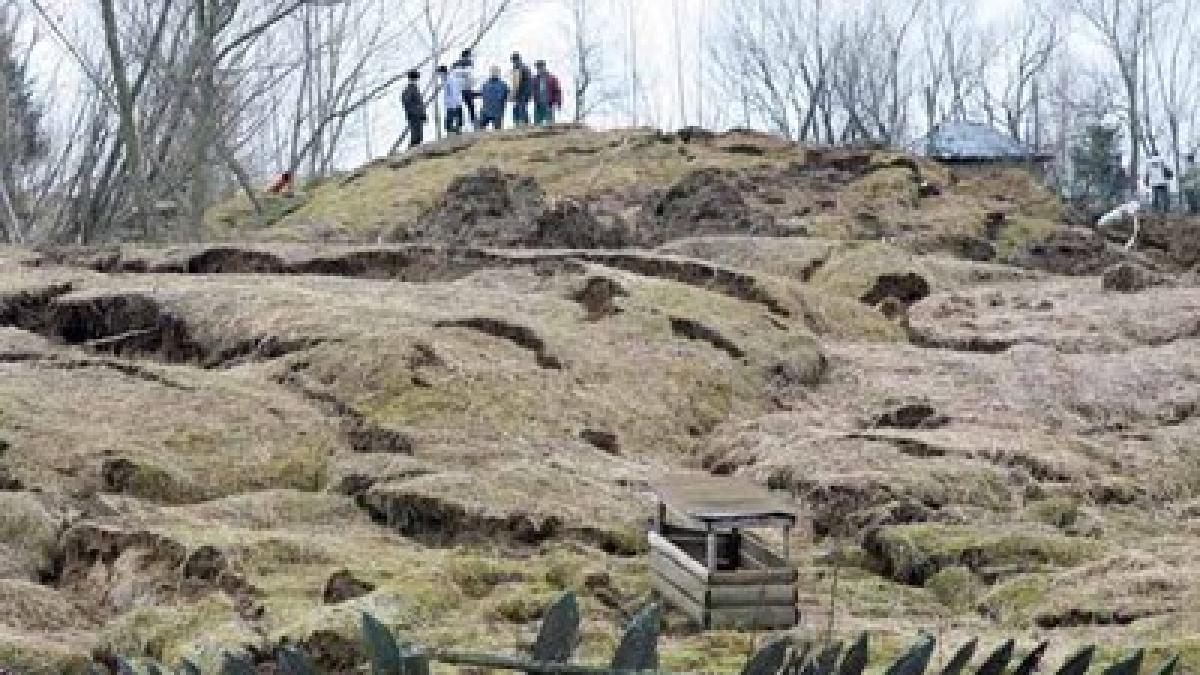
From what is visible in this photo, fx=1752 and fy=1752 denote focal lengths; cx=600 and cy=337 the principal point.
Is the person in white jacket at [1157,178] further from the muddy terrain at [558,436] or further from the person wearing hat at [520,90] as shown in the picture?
the person wearing hat at [520,90]

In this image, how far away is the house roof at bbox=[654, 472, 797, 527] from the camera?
5891 mm

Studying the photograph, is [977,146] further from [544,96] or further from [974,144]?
[544,96]

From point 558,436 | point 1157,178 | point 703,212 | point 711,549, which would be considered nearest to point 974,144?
point 1157,178

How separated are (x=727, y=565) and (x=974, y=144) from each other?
29848 millimetres

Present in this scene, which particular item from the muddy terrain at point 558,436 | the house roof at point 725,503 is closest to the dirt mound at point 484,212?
the muddy terrain at point 558,436

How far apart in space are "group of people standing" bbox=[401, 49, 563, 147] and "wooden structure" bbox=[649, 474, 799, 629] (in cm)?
1875

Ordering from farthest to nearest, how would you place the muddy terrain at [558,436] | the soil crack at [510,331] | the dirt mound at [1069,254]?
the dirt mound at [1069,254] → the soil crack at [510,331] → the muddy terrain at [558,436]

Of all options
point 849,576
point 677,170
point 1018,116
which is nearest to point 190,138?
point 677,170

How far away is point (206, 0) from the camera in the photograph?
1791cm

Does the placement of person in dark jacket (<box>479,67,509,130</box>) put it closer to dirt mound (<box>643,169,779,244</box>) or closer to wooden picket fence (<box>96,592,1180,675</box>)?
dirt mound (<box>643,169,779,244</box>)

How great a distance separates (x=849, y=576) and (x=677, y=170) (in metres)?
14.6

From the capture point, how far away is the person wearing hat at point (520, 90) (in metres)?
26.2

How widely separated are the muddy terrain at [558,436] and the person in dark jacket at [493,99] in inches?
359

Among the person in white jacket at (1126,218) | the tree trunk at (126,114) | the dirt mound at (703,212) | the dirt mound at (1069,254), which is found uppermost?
the tree trunk at (126,114)
